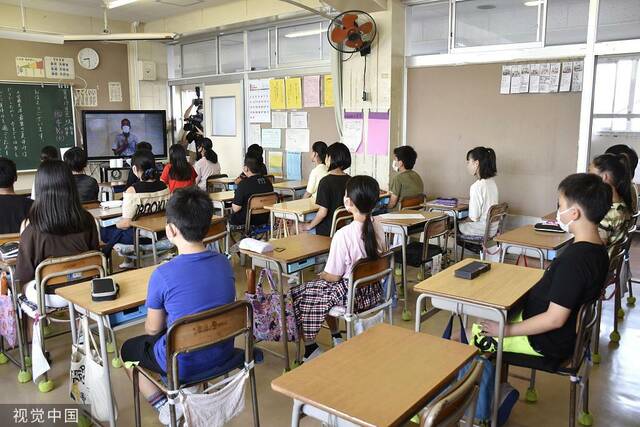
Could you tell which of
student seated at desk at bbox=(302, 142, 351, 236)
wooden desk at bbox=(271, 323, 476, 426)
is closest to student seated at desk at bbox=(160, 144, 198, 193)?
student seated at desk at bbox=(302, 142, 351, 236)

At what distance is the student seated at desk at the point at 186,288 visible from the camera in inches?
80.0

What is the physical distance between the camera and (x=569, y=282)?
205 cm

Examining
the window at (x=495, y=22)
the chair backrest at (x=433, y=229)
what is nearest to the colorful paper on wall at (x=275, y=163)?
the window at (x=495, y=22)

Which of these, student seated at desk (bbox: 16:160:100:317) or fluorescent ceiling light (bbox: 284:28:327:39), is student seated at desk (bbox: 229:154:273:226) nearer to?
student seated at desk (bbox: 16:160:100:317)

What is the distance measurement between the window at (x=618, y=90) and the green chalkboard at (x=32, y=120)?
7.09 metres

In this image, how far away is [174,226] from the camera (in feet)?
6.99

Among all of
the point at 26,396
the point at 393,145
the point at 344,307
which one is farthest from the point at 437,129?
→ the point at 26,396

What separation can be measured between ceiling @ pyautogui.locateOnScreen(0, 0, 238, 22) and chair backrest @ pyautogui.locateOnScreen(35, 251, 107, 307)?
5349 millimetres

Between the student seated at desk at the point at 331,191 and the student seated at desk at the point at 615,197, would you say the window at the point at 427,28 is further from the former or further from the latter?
the student seated at desk at the point at 615,197

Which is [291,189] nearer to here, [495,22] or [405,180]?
[405,180]

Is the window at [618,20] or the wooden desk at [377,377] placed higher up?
the window at [618,20]

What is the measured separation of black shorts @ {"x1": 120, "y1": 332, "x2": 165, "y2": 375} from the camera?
7.11 feet

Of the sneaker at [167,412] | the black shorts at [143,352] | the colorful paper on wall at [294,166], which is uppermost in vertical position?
the colorful paper on wall at [294,166]

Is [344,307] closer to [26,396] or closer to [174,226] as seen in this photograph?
[174,226]
